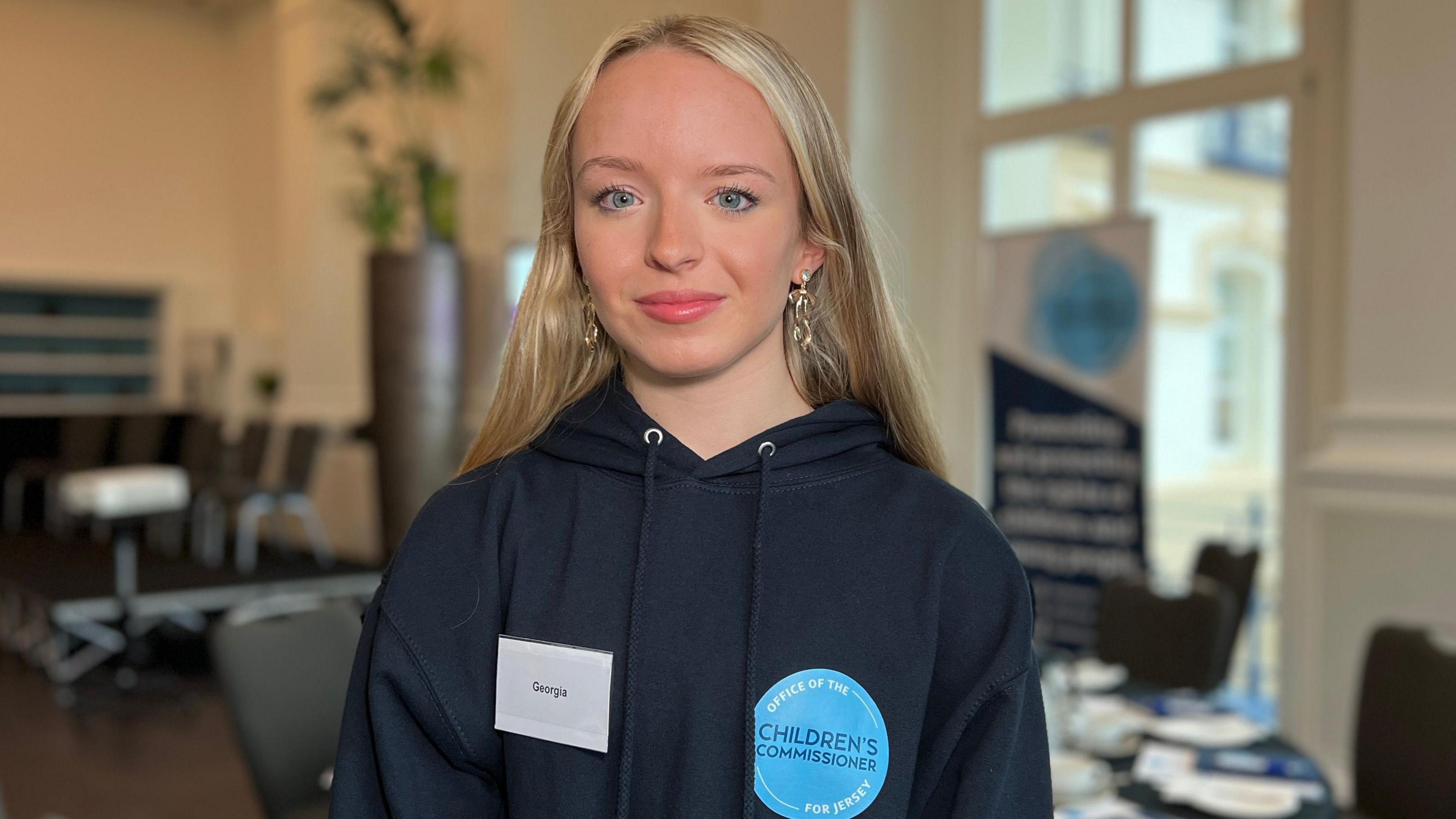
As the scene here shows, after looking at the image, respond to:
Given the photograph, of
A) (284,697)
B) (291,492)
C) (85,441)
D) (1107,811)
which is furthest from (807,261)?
(85,441)

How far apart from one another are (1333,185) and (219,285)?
10988mm

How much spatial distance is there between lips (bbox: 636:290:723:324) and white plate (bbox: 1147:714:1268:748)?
1.88m

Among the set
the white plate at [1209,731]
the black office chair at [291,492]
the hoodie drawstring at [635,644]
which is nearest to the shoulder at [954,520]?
the hoodie drawstring at [635,644]

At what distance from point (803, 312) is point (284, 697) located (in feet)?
6.55

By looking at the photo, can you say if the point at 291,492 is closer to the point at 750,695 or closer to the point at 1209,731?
the point at 1209,731

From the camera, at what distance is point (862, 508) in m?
→ 1.00

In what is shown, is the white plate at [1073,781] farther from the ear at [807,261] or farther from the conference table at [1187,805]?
the ear at [807,261]

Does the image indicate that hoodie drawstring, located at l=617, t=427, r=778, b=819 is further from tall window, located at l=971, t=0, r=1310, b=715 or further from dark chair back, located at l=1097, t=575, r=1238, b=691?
tall window, located at l=971, t=0, r=1310, b=715

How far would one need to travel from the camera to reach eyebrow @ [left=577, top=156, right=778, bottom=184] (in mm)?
948

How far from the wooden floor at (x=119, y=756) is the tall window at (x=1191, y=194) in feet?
12.2

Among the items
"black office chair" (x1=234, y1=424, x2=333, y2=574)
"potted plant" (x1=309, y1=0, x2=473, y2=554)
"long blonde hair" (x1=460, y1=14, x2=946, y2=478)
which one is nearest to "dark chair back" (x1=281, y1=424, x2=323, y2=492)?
"black office chair" (x1=234, y1=424, x2=333, y2=574)

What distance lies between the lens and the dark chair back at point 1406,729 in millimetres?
2389

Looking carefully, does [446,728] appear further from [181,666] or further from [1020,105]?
[181,666]

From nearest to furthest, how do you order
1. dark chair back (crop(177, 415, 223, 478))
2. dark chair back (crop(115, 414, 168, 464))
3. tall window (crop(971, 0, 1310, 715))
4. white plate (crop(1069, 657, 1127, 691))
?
white plate (crop(1069, 657, 1127, 691))
tall window (crop(971, 0, 1310, 715))
dark chair back (crop(177, 415, 223, 478))
dark chair back (crop(115, 414, 168, 464))
